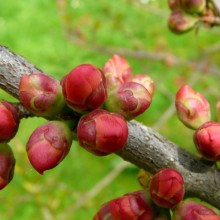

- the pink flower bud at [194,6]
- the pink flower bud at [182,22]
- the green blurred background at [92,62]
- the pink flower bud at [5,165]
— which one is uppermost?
the pink flower bud at [194,6]

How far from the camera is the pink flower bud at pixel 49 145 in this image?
2.76 ft

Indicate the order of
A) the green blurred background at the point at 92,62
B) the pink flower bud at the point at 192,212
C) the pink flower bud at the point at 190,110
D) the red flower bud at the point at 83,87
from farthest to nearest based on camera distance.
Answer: the green blurred background at the point at 92,62
the pink flower bud at the point at 190,110
the pink flower bud at the point at 192,212
the red flower bud at the point at 83,87

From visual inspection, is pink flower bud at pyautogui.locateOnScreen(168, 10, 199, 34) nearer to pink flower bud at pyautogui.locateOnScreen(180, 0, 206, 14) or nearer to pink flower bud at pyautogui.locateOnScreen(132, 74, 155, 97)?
pink flower bud at pyautogui.locateOnScreen(180, 0, 206, 14)

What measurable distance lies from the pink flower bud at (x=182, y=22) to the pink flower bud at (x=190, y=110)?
0.46 metres

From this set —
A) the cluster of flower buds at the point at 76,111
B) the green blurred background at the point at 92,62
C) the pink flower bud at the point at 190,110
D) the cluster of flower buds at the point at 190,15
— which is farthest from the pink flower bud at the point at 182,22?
the green blurred background at the point at 92,62

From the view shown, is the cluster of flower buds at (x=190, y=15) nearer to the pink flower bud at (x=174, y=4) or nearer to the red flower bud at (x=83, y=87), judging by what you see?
the pink flower bud at (x=174, y=4)

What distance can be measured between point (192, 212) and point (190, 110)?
21cm

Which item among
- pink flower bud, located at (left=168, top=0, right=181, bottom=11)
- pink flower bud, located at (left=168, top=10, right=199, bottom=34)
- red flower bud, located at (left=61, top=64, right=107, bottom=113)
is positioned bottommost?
pink flower bud, located at (left=168, top=10, right=199, bottom=34)

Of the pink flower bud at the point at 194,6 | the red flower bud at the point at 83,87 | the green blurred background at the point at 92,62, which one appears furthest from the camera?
the green blurred background at the point at 92,62

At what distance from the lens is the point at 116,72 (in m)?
1.02

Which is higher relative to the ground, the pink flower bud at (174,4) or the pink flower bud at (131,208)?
the pink flower bud at (174,4)

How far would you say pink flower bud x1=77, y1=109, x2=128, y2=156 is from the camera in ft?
2.72

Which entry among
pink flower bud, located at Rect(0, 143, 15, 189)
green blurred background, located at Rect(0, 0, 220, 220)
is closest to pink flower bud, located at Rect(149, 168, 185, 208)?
pink flower bud, located at Rect(0, 143, 15, 189)

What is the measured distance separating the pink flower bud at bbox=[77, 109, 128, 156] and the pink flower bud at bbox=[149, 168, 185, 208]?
99mm
